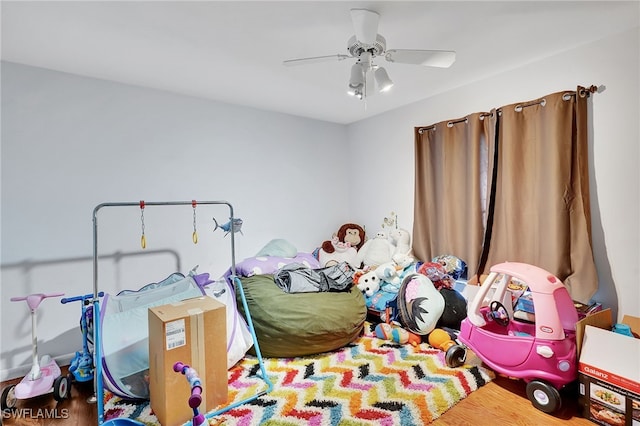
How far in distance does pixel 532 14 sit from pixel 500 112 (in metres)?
0.94

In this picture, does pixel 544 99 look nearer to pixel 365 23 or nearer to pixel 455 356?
pixel 365 23

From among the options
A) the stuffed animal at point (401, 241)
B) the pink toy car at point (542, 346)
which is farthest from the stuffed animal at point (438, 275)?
the pink toy car at point (542, 346)

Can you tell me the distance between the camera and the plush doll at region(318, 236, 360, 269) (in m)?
3.70

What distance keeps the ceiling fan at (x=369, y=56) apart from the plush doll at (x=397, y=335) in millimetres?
1842

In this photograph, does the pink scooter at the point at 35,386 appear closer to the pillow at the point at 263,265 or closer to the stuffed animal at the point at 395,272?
the pillow at the point at 263,265

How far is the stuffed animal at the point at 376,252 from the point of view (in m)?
3.51

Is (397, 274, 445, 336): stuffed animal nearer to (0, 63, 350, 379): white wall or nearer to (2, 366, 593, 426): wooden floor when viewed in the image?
(2, 366, 593, 426): wooden floor

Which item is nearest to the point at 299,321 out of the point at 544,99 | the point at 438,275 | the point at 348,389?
the point at 348,389

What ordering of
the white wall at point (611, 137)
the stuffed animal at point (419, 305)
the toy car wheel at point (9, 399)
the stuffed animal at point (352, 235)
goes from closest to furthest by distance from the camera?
the toy car wheel at point (9, 399)
the white wall at point (611, 137)
the stuffed animal at point (419, 305)
the stuffed animal at point (352, 235)

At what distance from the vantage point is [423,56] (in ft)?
A: 5.97

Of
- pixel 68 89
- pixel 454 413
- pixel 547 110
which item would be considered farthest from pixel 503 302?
pixel 68 89

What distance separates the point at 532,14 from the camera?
1.87 m

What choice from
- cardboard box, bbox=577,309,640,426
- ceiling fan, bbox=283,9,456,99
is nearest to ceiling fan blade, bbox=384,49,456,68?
ceiling fan, bbox=283,9,456,99

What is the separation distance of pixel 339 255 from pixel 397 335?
1276 millimetres
